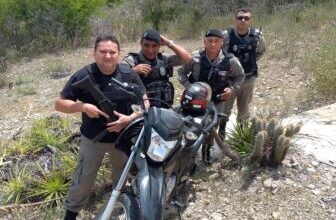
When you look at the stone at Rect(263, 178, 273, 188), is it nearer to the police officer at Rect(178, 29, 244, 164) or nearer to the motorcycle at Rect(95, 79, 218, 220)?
the police officer at Rect(178, 29, 244, 164)

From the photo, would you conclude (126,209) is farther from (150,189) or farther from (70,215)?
(70,215)

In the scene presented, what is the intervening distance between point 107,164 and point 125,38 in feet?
25.6

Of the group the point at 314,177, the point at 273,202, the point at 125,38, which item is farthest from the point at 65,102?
the point at 125,38

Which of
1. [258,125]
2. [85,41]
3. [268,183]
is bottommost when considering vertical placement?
[85,41]

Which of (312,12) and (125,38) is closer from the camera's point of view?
(312,12)

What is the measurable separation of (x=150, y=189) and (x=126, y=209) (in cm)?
19

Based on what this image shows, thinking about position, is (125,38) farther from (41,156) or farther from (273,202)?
(273,202)

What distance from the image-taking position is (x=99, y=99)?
9.81 ft

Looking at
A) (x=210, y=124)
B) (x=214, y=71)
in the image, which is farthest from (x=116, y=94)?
(x=214, y=71)

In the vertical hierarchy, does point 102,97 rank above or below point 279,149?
above

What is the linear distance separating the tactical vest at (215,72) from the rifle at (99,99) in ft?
4.35

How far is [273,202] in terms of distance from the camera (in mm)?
3635

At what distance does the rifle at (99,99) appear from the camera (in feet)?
9.42

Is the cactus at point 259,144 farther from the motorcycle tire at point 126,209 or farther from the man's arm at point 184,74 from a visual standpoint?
the motorcycle tire at point 126,209
